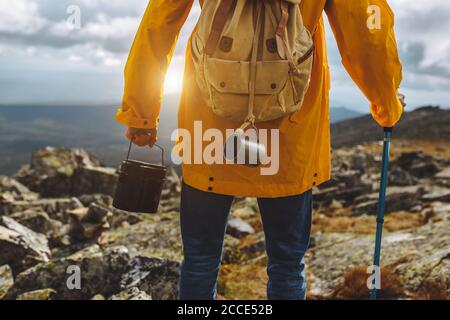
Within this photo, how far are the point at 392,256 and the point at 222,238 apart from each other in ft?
20.7

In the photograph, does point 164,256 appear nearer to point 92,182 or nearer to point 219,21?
point 219,21

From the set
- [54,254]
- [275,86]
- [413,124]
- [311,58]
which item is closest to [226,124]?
[275,86]

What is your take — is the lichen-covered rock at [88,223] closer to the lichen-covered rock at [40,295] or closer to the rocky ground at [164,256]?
the rocky ground at [164,256]

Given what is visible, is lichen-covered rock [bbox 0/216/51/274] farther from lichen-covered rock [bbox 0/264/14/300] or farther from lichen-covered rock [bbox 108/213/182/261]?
lichen-covered rock [bbox 108/213/182/261]

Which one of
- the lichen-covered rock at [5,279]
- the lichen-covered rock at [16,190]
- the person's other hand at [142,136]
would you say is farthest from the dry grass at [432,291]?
the lichen-covered rock at [16,190]

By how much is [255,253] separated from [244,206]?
36.0 ft

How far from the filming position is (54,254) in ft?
35.3

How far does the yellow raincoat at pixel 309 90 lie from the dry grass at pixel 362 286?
446 cm

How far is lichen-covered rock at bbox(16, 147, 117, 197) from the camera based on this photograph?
26328 millimetres

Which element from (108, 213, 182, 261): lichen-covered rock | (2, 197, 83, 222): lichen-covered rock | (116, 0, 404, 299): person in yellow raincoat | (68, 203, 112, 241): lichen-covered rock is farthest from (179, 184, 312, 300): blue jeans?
(2, 197, 83, 222): lichen-covered rock

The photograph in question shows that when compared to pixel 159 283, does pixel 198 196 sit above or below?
above

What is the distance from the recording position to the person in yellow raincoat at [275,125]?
367 centimetres

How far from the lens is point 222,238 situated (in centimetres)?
410
